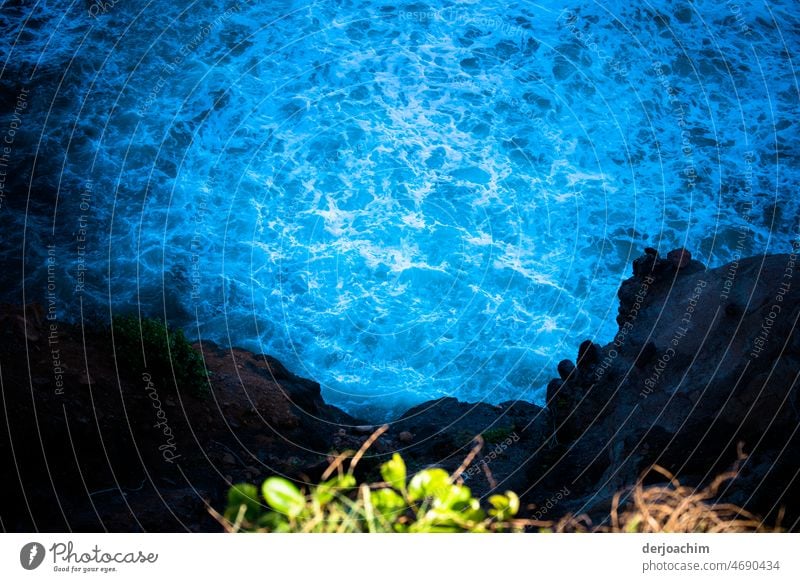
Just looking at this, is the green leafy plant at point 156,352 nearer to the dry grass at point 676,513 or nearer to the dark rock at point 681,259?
the dry grass at point 676,513

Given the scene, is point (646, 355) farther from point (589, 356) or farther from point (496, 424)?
point (496, 424)

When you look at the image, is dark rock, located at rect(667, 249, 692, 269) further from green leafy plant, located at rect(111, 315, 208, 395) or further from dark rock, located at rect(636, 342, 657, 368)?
green leafy plant, located at rect(111, 315, 208, 395)

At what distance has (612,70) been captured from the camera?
27.5m

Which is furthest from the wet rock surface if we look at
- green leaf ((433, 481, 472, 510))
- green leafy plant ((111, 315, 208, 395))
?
green leaf ((433, 481, 472, 510))

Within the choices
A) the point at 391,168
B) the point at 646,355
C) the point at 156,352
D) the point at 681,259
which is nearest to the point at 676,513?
the point at 646,355

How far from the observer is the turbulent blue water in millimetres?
21781

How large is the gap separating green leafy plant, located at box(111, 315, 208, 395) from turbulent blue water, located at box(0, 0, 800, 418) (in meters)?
4.84

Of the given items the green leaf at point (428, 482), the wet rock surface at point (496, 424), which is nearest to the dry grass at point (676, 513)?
Answer: the wet rock surface at point (496, 424)

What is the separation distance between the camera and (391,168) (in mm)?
25078

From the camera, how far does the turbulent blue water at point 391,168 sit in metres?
21.8

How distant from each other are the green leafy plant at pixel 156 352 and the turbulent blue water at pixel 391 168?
15.9 ft

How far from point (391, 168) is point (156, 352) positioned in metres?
12.3

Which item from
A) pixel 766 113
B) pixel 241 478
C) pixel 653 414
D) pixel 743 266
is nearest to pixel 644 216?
pixel 766 113
